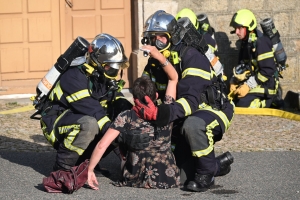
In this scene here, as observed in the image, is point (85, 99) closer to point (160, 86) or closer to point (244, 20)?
point (160, 86)

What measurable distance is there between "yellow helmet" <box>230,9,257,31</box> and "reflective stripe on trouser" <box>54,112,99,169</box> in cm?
525

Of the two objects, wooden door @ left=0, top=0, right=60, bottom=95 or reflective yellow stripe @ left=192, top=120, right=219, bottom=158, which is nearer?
reflective yellow stripe @ left=192, top=120, right=219, bottom=158

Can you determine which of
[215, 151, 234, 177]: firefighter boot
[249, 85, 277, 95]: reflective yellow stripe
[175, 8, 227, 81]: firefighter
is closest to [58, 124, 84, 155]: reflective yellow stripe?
[215, 151, 234, 177]: firefighter boot

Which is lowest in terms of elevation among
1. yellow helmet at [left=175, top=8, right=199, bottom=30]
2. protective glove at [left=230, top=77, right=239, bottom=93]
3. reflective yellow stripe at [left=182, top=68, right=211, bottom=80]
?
protective glove at [left=230, top=77, right=239, bottom=93]

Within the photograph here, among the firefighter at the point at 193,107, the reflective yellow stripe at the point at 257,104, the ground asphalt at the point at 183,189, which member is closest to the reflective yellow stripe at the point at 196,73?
the firefighter at the point at 193,107

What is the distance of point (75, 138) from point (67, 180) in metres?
0.48

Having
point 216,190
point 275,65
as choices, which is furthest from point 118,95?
point 275,65

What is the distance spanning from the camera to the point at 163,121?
644 centimetres

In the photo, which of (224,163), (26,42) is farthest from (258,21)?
(224,163)

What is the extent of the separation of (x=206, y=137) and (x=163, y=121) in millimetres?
411

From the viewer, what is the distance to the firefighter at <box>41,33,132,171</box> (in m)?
6.73

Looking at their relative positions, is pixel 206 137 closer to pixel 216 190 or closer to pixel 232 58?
pixel 216 190

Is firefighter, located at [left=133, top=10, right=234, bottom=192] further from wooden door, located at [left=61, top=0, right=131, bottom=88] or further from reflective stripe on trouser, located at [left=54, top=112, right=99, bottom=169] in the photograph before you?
wooden door, located at [left=61, top=0, right=131, bottom=88]

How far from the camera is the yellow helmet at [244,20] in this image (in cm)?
1152
